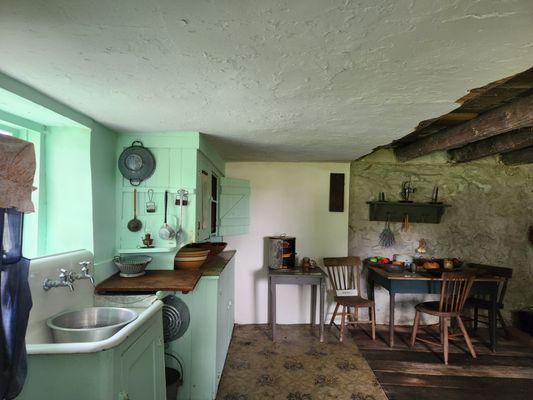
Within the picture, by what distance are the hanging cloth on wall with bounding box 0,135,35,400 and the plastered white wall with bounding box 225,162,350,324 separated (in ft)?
9.11

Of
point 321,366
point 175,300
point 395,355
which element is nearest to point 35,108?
point 175,300

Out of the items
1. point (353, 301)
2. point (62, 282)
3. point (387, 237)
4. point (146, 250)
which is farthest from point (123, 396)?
point (387, 237)

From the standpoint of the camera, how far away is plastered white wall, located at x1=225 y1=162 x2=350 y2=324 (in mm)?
3875

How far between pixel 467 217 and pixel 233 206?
2.89 metres

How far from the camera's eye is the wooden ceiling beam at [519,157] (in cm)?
348

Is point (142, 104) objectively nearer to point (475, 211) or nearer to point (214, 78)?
point (214, 78)

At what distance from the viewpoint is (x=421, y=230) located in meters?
3.94

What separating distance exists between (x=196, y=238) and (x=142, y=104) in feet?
3.64

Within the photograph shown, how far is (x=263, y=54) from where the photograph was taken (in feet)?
3.76

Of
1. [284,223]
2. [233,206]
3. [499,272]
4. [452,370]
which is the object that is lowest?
[452,370]

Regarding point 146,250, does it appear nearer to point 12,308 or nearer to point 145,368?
point 145,368

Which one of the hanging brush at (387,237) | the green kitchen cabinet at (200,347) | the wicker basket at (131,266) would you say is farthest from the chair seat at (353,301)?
the wicker basket at (131,266)

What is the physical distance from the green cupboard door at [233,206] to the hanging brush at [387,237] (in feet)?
5.66

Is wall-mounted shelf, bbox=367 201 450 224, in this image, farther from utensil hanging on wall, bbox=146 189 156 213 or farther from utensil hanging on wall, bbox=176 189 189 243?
utensil hanging on wall, bbox=146 189 156 213
